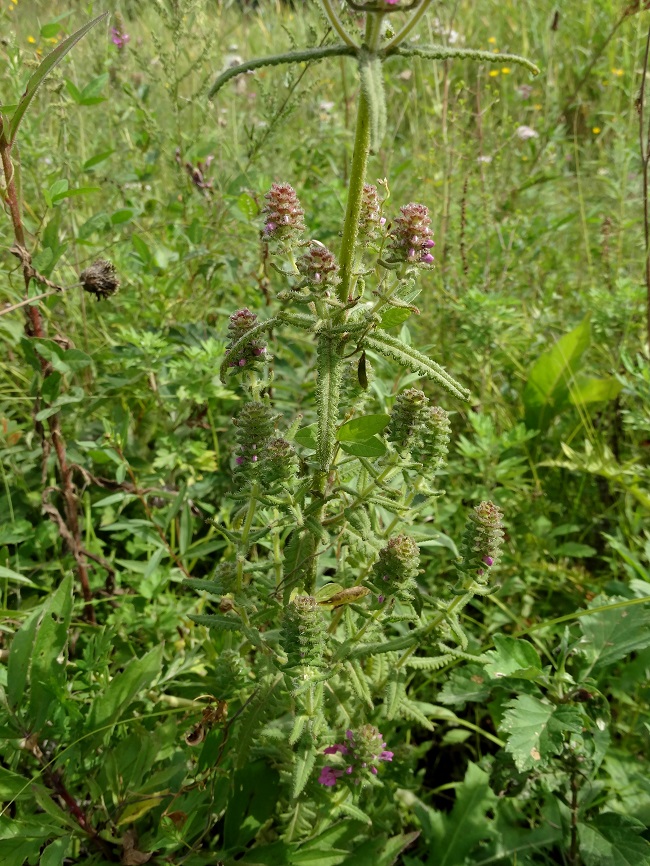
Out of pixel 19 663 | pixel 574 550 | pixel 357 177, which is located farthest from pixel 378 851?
pixel 357 177

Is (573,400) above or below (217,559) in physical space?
above

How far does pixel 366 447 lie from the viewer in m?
1.15

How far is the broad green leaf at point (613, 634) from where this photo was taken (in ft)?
4.87

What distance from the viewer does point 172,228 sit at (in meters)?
2.39

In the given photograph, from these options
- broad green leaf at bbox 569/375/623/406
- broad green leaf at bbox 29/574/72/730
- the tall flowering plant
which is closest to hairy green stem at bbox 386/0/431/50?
the tall flowering plant

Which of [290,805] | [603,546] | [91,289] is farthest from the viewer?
[603,546]

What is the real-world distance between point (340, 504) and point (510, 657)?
51 centimetres

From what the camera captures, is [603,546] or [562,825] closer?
[562,825]

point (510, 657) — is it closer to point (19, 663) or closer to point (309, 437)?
point (309, 437)

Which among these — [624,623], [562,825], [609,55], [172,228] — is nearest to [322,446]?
[624,623]

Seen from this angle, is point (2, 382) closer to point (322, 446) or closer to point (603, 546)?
point (322, 446)

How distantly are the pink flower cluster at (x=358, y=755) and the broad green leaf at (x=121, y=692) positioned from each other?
0.43 m

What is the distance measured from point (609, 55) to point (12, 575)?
4402mm

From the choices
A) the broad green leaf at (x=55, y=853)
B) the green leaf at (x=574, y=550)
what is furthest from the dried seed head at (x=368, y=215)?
the green leaf at (x=574, y=550)
